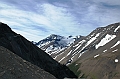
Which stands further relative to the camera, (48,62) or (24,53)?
(48,62)

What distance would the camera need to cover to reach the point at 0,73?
32.7 m

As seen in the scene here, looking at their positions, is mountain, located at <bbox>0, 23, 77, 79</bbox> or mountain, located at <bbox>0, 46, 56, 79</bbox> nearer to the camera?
mountain, located at <bbox>0, 46, 56, 79</bbox>

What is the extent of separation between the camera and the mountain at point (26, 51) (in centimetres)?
7588

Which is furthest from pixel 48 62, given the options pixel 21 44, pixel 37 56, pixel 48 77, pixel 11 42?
pixel 48 77

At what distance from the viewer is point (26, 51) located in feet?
282

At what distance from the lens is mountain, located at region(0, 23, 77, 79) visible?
249 feet

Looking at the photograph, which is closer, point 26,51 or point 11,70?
point 11,70

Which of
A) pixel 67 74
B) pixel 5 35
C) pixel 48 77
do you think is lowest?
pixel 67 74

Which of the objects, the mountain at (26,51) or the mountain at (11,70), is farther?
the mountain at (26,51)

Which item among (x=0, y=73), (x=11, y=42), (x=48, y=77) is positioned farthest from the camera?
(x=11, y=42)

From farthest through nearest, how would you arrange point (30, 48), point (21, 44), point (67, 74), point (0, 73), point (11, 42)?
point (67, 74) → point (30, 48) → point (21, 44) → point (11, 42) → point (0, 73)

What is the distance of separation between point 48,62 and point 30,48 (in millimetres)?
11174

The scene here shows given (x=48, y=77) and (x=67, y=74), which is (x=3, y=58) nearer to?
(x=48, y=77)

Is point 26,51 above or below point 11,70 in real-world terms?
above
